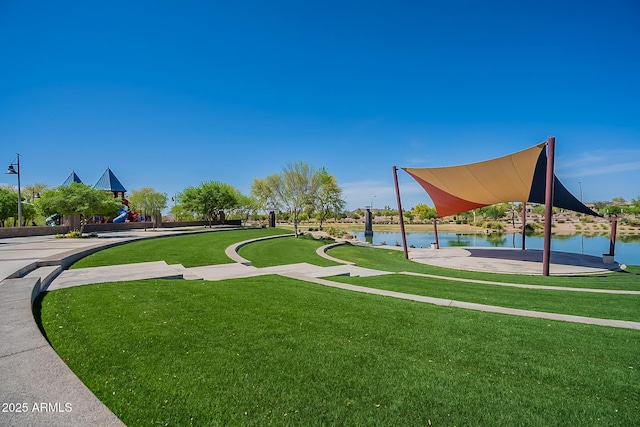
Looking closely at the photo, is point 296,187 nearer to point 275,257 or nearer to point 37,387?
point 275,257

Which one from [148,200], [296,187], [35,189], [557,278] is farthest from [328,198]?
[35,189]

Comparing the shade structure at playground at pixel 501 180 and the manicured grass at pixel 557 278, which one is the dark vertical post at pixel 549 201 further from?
the manicured grass at pixel 557 278

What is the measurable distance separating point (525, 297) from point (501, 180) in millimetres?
11694

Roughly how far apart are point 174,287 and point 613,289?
11.8m

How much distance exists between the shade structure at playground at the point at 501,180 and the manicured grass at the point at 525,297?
8115mm

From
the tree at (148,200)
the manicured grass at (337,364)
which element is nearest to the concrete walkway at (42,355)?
the manicured grass at (337,364)

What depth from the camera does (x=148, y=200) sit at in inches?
2384

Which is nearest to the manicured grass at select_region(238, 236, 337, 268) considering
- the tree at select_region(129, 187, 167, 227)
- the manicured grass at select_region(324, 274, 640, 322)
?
the manicured grass at select_region(324, 274, 640, 322)

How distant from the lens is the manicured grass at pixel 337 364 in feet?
8.87

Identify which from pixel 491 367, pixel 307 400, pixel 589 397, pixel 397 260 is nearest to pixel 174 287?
pixel 307 400

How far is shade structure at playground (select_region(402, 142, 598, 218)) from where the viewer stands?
616 inches

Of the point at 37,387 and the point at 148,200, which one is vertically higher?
the point at 148,200

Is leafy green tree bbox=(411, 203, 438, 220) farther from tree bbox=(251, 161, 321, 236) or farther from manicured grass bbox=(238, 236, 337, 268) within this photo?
manicured grass bbox=(238, 236, 337, 268)

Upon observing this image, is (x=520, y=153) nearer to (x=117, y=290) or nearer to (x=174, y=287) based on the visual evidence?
(x=174, y=287)
